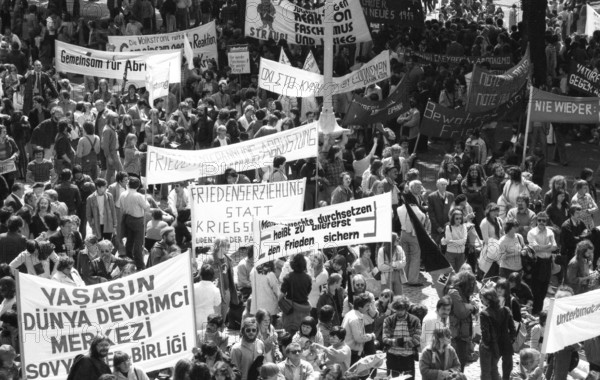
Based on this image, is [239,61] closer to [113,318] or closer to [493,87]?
[493,87]

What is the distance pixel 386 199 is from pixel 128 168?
21.3ft

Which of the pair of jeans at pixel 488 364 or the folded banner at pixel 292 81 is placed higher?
the pair of jeans at pixel 488 364

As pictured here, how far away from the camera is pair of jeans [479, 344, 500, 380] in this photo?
639 inches

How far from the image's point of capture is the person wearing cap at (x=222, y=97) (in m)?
27.6

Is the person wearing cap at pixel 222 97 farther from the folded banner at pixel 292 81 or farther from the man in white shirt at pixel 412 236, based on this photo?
the man in white shirt at pixel 412 236

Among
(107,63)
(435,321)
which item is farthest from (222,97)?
(435,321)

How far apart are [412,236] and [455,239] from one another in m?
0.82

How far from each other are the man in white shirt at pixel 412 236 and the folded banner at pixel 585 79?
5.44 meters

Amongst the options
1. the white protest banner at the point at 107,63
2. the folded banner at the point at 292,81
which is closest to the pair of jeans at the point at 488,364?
the folded banner at the point at 292,81

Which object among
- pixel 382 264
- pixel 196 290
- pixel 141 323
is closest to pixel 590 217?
pixel 382 264

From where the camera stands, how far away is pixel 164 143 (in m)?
23.1

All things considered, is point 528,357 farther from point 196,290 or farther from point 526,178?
point 526,178

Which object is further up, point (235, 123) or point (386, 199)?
point (386, 199)

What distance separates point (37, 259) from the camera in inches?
682
